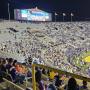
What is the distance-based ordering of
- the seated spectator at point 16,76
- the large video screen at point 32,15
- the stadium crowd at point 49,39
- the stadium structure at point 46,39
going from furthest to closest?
the large video screen at point 32,15, the stadium crowd at point 49,39, the stadium structure at point 46,39, the seated spectator at point 16,76

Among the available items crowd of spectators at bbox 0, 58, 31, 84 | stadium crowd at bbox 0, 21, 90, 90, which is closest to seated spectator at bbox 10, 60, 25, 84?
crowd of spectators at bbox 0, 58, 31, 84

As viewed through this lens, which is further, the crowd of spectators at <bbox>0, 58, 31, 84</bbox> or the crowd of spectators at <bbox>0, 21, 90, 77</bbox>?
the crowd of spectators at <bbox>0, 21, 90, 77</bbox>

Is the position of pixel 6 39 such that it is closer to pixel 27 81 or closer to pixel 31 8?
pixel 31 8

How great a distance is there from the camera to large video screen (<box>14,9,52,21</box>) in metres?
47.1

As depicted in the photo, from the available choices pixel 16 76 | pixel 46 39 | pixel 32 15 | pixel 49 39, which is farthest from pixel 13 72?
pixel 32 15

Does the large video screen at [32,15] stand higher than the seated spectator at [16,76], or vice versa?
the large video screen at [32,15]

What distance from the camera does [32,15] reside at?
49.3 m

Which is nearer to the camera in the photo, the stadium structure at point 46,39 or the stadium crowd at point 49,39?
the stadium structure at point 46,39

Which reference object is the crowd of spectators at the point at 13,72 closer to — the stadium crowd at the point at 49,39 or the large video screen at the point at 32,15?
the stadium crowd at the point at 49,39

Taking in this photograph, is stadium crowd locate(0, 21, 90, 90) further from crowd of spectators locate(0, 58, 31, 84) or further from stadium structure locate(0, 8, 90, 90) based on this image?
crowd of spectators locate(0, 58, 31, 84)

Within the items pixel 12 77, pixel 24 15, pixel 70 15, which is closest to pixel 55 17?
pixel 70 15

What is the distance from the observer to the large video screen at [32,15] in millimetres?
47125

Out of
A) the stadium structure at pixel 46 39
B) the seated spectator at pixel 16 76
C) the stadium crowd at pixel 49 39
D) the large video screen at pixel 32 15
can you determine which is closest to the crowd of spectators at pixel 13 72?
the seated spectator at pixel 16 76

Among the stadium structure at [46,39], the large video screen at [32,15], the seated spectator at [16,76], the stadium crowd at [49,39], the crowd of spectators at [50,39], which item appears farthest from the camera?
the large video screen at [32,15]
